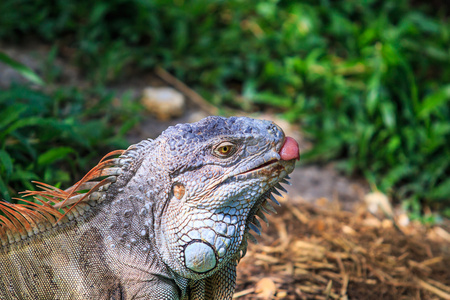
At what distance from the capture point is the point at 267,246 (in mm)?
4262

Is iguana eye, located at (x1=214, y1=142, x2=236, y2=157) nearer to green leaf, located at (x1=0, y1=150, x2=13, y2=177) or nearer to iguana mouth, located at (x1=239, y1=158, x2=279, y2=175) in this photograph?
iguana mouth, located at (x1=239, y1=158, x2=279, y2=175)

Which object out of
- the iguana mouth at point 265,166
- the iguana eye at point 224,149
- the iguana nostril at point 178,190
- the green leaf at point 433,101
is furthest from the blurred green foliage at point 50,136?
the green leaf at point 433,101

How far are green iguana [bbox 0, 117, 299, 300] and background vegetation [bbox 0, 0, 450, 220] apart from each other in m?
2.83

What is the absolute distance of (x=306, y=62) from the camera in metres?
6.63

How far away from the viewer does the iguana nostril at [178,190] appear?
2.29m

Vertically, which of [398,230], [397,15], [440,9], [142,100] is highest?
[440,9]

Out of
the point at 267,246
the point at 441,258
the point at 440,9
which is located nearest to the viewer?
the point at 267,246

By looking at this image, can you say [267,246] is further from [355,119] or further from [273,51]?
[273,51]

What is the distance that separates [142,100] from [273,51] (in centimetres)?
242

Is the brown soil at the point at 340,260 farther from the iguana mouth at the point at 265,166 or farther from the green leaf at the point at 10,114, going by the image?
the green leaf at the point at 10,114

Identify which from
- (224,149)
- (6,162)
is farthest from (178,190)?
(6,162)

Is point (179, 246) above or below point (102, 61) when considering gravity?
above

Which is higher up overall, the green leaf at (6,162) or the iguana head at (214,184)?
the iguana head at (214,184)

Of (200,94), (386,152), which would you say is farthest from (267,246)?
(200,94)
